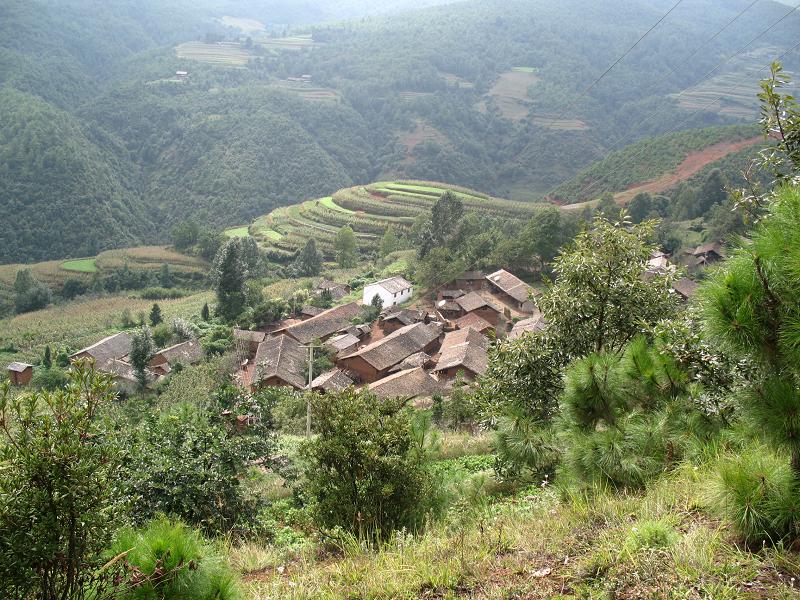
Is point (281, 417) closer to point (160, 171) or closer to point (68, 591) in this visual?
point (68, 591)

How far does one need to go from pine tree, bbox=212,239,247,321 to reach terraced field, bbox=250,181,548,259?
756 inches

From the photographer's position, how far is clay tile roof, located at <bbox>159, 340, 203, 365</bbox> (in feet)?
105

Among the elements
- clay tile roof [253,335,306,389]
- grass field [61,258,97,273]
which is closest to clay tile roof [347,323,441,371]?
clay tile roof [253,335,306,389]

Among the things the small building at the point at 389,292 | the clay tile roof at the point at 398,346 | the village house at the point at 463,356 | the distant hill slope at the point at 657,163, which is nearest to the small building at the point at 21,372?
the clay tile roof at the point at 398,346

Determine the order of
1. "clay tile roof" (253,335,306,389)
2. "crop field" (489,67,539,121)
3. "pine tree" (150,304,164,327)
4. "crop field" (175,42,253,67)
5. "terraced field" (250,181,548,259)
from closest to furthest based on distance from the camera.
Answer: "clay tile roof" (253,335,306,389) < "pine tree" (150,304,164,327) < "terraced field" (250,181,548,259) < "crop field" (489,67,539,121) < "crop field" (175,42,253,67)

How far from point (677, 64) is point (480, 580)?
175907 millimetres

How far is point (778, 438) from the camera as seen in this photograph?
333 centimetres

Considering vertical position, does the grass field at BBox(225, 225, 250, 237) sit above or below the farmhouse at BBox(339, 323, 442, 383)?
below

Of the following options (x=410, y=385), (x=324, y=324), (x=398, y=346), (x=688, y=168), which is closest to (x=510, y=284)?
(x=398, y=346)

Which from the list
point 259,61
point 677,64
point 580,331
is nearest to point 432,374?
point 580,331

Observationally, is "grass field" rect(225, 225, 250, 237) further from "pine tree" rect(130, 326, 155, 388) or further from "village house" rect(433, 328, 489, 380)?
"village house" rect(433, 328, 489, 380)

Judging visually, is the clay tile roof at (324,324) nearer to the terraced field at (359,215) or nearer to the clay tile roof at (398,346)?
the clay tile roof at (398,346)

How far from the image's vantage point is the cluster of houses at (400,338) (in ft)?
86.6

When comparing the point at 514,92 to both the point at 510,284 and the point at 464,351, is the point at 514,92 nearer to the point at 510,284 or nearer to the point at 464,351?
the point at 510,284
